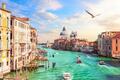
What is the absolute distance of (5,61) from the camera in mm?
6293

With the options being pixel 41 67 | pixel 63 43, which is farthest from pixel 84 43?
pixel 41 67

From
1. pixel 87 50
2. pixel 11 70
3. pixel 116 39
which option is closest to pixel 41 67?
pixel 11 70

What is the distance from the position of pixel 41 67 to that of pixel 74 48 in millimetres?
16350

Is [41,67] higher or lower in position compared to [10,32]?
lower

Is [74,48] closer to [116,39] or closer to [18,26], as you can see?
[116,39]

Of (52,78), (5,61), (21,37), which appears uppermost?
(21,37)

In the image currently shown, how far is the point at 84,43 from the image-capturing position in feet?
76.6

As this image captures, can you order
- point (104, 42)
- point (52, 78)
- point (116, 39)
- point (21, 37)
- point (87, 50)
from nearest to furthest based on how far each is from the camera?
point (52, 78) < point (21, 37) < point (116, 39) < point (104, 42) < point (87, 50)

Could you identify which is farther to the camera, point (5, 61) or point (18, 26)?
point (18, 26)

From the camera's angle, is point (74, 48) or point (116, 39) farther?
point (74, 48)

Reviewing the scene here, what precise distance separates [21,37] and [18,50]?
0.65 metres

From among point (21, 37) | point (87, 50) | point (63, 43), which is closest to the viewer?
point (21, 37)

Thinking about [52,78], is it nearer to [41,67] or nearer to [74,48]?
[41,67]

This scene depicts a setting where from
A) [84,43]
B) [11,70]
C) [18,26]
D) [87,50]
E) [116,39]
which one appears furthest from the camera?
[84,43]
